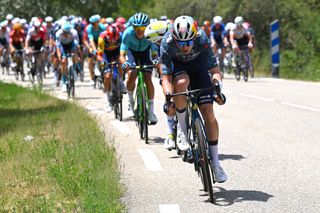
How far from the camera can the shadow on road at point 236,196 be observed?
7520mm

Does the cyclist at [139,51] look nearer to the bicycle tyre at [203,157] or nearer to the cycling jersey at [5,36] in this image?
the bicycle tyre at [203,157]

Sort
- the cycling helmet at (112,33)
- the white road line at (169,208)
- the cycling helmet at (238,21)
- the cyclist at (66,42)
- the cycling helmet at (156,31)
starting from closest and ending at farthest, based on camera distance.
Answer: the white road line at (169,208) → the cycling helmet at (156,31) → the cycling helmet at (112,33) → the cyclist at (66,42) → the cycling helmet at (238,21)

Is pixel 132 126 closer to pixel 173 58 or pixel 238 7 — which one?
pixel 173 58

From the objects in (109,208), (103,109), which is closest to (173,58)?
(109,208)

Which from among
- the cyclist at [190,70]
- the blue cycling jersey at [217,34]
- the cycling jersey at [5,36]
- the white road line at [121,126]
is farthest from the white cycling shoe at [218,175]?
the cycling jersey at [5,36]

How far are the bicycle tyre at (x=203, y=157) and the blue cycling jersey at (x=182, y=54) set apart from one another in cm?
69

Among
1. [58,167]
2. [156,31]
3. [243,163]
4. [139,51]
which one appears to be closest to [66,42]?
[139,51]

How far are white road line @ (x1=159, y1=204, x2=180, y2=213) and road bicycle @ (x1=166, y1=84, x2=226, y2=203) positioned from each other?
0.35m

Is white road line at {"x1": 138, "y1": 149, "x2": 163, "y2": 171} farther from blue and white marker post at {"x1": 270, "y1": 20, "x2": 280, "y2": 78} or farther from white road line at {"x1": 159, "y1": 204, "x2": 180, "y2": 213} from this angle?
blue and white marker post at {"x1": 270, "y1": 20, "x2": 280, "y2": 78}

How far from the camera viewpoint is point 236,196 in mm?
7738

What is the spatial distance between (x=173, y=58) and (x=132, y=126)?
5.63m

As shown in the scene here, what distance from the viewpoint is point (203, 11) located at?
144 ft

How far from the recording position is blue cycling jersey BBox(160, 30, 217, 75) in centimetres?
808

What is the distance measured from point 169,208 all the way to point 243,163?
2487 millimetres
